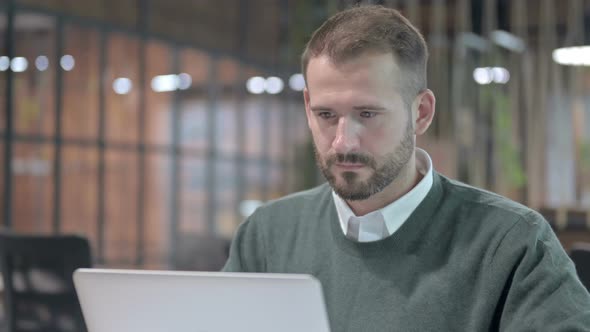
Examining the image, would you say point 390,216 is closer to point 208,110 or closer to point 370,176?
point 370,176

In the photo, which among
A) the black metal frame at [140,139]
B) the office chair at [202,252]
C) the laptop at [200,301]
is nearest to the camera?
the laptop at [200,301]

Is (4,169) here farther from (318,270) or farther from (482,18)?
(318,270)

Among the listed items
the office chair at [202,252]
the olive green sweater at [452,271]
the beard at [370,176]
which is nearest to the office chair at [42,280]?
the office chair at [202,252]

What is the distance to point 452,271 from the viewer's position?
144 cm

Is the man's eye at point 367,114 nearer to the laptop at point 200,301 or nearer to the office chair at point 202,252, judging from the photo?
the laptop at point 200,301

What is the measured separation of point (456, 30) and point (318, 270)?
7914mm

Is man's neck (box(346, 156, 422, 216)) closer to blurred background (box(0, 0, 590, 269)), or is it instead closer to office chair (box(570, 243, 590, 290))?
office chair (box(570, 243, 590, 290))

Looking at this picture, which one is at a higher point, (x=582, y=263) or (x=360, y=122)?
(x=360, y=122)

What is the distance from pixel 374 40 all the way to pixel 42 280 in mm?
2105

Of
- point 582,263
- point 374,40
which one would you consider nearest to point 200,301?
point 374,40

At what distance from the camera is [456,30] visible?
9.09 meters

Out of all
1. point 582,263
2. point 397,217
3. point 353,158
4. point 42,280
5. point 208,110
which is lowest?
point 42,280

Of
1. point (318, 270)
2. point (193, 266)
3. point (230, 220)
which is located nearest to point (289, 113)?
point (230, 220)

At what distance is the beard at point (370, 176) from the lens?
1451 mm
